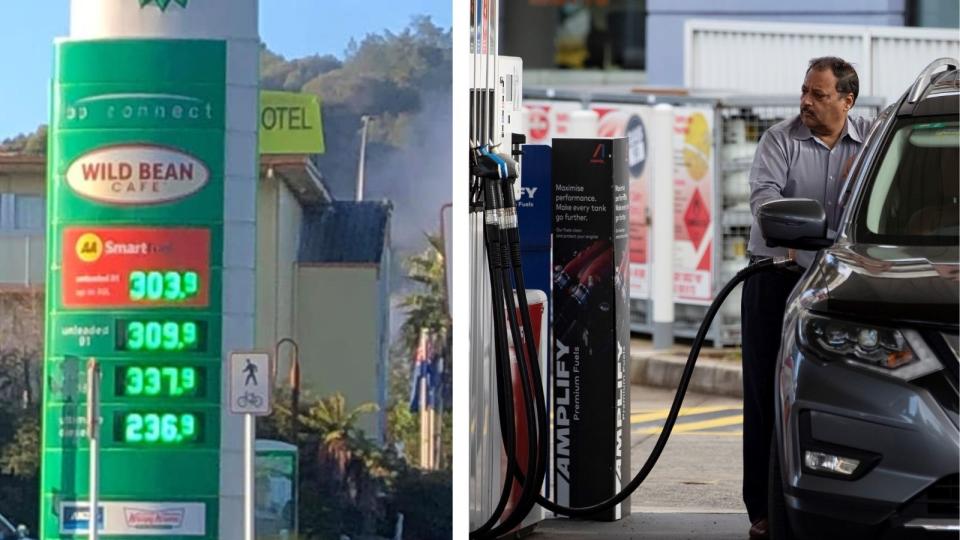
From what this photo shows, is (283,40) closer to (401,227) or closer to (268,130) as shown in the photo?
(268,130)

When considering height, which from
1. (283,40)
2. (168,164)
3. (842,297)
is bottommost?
(842,297)

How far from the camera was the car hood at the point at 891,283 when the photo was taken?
5.32 metres

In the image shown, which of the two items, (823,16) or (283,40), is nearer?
(283,40)

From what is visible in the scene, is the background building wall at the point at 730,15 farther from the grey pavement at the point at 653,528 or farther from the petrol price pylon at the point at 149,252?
the petrol price pylon at the point at 149,252

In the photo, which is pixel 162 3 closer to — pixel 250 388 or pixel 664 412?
pixel 250 388

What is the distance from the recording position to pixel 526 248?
7.28 meters

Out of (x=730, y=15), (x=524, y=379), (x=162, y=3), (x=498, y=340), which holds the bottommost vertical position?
(x=524, y=379)

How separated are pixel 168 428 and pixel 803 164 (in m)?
3.08

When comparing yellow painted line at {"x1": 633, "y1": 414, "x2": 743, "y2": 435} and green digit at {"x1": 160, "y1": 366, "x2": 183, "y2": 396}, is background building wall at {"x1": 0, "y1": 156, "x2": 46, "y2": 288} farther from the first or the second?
yellow painted line at {"x1": 633, "y1": 414, "x2": 743, "y2": 435}

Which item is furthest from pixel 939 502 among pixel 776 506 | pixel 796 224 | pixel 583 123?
pixel 583 123

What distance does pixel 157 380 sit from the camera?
5.09 meters

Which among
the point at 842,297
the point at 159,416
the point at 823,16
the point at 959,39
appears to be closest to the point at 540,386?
the point at 842,297

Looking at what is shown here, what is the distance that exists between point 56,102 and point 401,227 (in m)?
0.98

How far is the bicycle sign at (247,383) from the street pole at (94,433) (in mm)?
364
